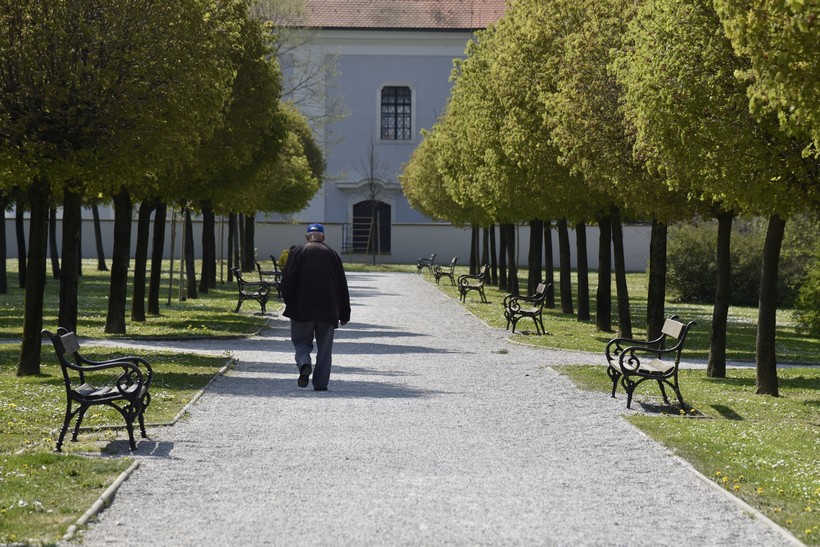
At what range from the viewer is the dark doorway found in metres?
71.0

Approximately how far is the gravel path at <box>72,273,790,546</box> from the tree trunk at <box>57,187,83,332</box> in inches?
127

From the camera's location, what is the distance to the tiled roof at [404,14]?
7275 cm

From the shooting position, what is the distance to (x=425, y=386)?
15211 millimetres

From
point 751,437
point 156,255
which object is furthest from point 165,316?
point 751,437

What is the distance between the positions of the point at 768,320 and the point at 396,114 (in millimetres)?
58953

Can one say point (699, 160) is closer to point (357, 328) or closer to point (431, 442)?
point (431, 442)

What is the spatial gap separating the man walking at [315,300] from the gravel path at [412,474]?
335 millimetres

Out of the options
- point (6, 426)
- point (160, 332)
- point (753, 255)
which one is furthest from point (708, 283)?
point (6, 426)

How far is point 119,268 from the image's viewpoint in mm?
22453

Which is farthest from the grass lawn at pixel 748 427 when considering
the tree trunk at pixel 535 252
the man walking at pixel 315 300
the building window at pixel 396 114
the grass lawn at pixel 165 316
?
the building window at pixel 396 114

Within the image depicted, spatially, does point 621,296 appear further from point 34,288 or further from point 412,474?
point 412,474

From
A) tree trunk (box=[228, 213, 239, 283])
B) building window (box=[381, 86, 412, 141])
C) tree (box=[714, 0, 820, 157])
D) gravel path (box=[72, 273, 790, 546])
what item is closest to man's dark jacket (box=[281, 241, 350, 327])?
gravel path (box=[72, 273, 790, 546])

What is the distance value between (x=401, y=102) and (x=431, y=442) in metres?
64.2

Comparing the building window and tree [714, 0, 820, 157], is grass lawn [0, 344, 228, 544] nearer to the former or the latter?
tree [714, 0, 820, 157]
